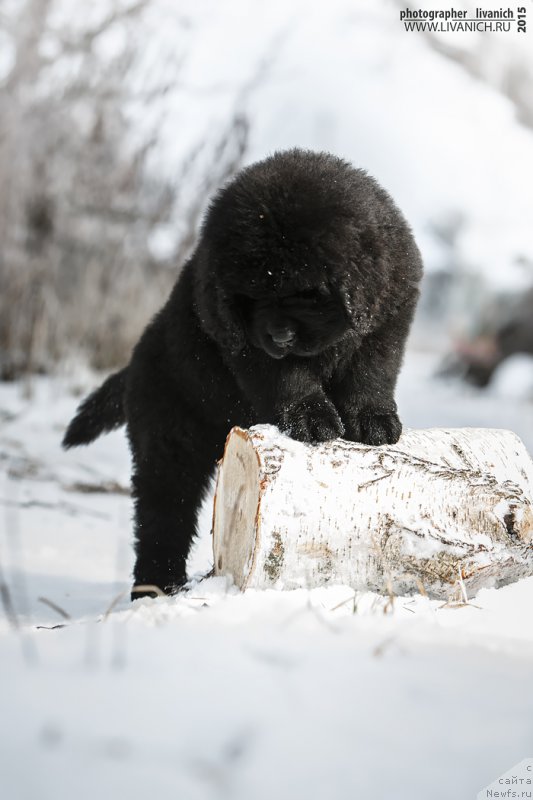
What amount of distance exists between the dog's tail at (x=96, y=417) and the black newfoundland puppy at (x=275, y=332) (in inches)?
14.4

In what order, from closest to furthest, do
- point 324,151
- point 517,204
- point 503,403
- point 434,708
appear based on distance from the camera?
point 434,708 → point 324,151 → point 503,403 → point 517,204

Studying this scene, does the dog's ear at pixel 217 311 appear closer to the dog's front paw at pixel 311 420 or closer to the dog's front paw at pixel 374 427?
the dog's front paw at pixel 311 420

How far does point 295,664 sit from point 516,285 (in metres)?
14.3

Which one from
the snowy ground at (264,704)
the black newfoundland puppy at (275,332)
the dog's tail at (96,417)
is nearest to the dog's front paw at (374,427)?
the black newfoundland puppy at (275,332)

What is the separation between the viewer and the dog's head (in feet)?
7.69

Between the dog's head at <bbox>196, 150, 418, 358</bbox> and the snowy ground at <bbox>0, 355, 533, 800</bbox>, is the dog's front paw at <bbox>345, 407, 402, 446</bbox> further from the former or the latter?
the snowy ground at <bbox>0, 355, 533, 800</bbox>

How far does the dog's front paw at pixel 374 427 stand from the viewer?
2.41 metres

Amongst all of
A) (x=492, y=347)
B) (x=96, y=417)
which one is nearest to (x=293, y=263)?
(x=96, y=417)

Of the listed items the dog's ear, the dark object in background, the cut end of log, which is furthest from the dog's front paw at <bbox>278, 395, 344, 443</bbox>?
the dark object in background

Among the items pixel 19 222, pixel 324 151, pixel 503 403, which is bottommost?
pixel 503 403

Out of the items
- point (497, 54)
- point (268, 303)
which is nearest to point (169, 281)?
point (268, 303)

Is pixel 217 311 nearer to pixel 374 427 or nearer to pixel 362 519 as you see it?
pixel 374 427

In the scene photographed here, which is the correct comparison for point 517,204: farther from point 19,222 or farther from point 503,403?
point 19,222

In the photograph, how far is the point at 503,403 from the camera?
9523 mm
